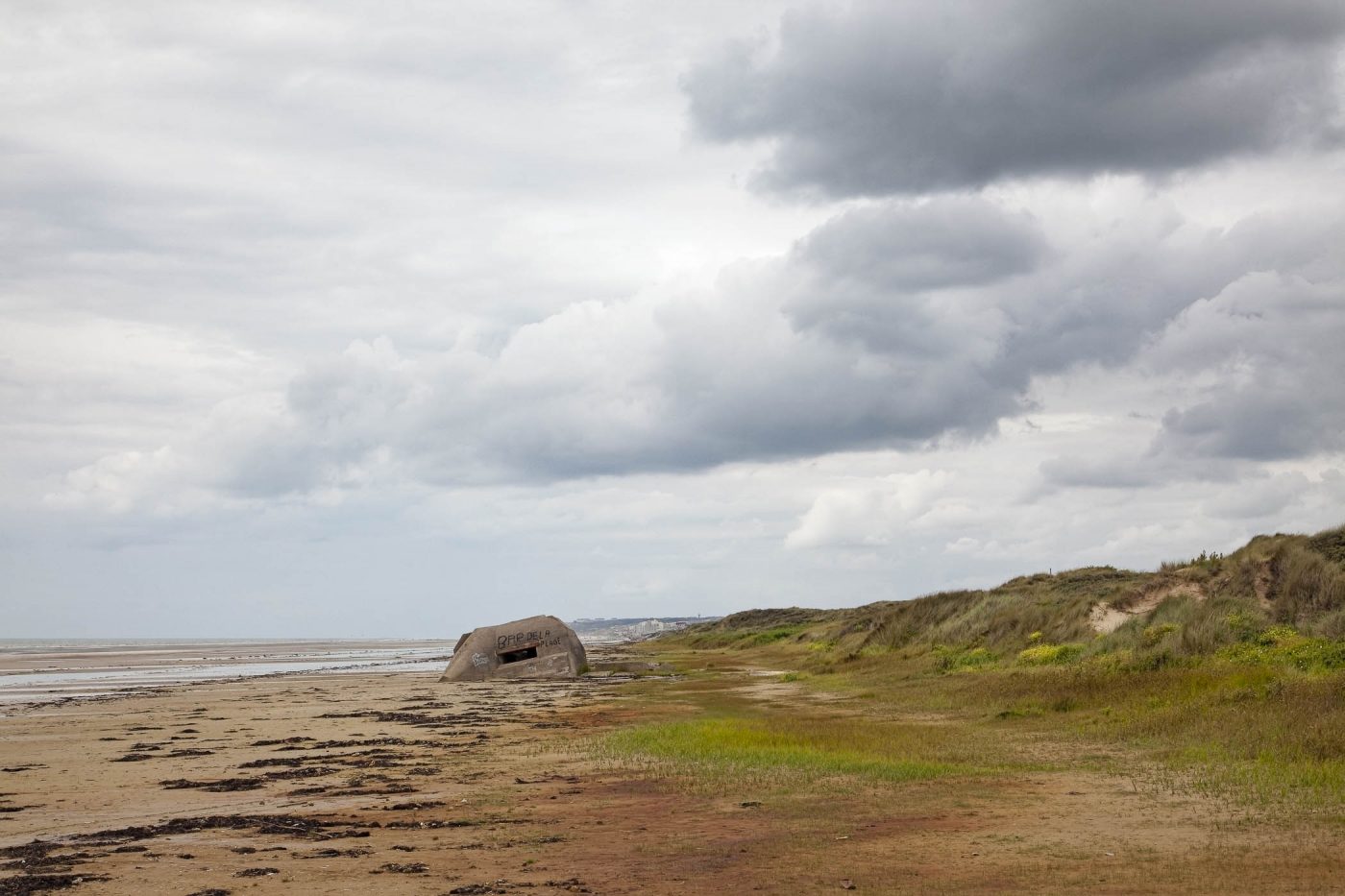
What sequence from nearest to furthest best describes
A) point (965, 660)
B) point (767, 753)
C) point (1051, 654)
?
point (767, 753)
point (1051, 654)
point (965, 660)

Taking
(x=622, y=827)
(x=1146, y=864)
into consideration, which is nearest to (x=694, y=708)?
(x=622, y=827)

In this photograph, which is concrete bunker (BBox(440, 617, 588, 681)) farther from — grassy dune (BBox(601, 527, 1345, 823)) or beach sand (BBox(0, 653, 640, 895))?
beach sand (BBox(0, 653, 640, 895))

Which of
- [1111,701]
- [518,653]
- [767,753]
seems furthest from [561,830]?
[518,653]

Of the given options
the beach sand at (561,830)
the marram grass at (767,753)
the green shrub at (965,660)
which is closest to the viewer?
the beach sand at (561,830)

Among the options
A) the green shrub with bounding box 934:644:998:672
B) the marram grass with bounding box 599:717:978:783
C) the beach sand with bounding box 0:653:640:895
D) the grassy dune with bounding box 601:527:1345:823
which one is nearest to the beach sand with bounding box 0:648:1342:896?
the beach sand with bounding box 0:653:640:895

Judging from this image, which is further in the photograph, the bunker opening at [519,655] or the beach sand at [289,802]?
the bunker opening at [519,655]

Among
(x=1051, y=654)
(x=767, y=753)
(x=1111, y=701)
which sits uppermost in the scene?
(x=1051, y=654)

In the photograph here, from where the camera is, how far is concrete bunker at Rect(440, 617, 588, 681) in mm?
49469

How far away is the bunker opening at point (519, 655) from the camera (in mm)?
50281

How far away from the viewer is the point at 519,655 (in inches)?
1989

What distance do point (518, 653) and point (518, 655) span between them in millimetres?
Answer: 86

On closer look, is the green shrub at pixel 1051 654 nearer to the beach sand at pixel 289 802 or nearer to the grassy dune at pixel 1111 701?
the grassy dune at pixel 1111 701

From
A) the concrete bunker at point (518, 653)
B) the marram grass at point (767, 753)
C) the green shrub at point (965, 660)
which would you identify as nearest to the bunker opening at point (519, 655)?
the concrete bunker at point (518, 653)

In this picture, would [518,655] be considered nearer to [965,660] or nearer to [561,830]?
[965,660]
